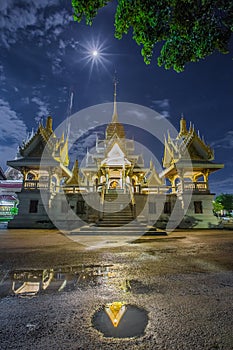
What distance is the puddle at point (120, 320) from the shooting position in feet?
4.89

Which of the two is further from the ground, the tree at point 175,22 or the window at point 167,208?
the tree at point 175,22

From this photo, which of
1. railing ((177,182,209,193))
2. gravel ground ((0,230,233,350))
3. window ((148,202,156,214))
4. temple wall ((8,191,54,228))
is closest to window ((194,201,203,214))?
railing ((177,182,209,193))

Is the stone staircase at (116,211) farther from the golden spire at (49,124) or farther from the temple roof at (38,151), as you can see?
the golden spire at (49,124)

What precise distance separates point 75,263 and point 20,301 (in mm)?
1830

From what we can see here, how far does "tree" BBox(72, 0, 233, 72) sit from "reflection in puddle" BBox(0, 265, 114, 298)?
21.4 feet

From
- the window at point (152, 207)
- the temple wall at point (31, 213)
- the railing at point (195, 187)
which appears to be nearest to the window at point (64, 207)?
the temple wall at point (31, 213)

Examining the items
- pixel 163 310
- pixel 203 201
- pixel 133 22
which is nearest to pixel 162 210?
pixel 203 201

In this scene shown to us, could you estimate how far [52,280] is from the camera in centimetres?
283

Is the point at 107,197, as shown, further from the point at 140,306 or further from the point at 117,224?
the point at 140,306

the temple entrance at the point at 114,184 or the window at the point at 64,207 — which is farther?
the temple entrance at the point at 114,184

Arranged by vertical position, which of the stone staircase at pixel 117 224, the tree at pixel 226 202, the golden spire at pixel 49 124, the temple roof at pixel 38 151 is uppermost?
the golden spire at pixel 49 124

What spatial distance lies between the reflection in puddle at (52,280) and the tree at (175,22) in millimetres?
6516

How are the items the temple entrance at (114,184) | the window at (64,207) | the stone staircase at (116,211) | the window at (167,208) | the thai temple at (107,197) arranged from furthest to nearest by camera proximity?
the temple entrance at (114,184), the window at (167,208), the window at (64,207), the thai temple at (107,197), the stone staircase at (116,211)

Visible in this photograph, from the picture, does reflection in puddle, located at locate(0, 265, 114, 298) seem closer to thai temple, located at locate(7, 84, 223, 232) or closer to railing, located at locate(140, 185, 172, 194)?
thai temple, located at locate(7, 84, 223, 232)
